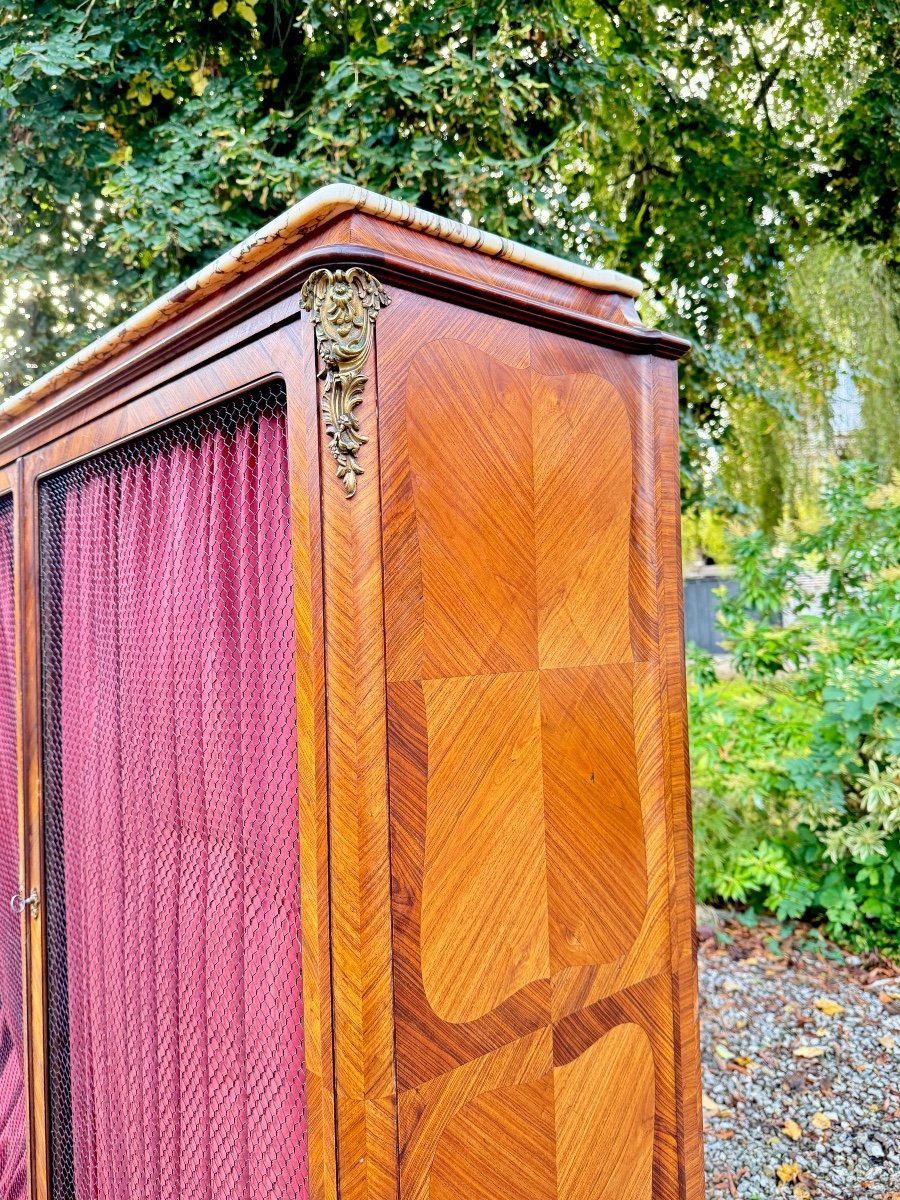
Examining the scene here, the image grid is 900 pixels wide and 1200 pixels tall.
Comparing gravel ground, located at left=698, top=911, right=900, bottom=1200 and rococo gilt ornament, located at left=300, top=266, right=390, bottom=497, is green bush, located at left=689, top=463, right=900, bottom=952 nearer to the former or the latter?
gravel ground, located at left=698, top=911, right=900, bottom=1200

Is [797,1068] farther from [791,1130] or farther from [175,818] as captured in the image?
[175,818]

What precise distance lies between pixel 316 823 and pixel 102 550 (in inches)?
37.8

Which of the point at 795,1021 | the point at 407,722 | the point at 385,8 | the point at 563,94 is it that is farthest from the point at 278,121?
the point at 795,1021

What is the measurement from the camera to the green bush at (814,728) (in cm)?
363

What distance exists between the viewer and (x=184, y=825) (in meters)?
1.50

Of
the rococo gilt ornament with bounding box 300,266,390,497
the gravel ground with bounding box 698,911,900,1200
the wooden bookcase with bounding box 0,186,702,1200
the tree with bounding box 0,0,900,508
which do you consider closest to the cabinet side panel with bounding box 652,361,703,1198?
the wooden bookcase with bounding box 0,186,702,1200

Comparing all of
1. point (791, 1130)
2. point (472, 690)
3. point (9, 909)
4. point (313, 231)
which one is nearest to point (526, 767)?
point (472, 690)

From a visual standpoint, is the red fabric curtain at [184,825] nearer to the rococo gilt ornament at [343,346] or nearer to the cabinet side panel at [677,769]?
the rococo gilt ornament at [343,346]

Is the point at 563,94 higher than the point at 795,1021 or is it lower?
higher

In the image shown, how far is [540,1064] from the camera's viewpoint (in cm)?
128

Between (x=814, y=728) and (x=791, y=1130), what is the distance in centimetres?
175

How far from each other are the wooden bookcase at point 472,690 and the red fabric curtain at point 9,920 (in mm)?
990

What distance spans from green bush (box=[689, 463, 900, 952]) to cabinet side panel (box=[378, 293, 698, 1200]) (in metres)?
2.55

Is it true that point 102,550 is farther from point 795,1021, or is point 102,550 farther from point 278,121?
point 795,1021
